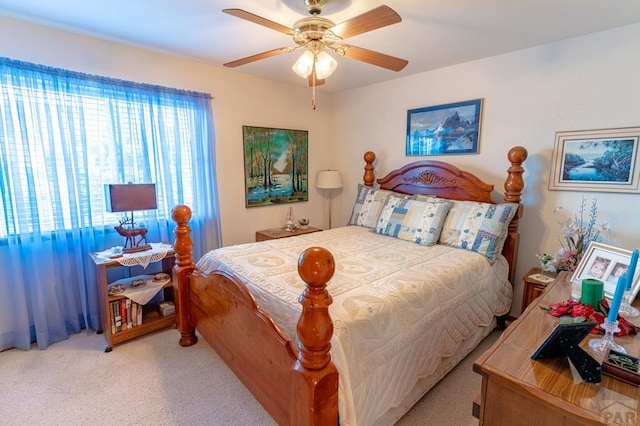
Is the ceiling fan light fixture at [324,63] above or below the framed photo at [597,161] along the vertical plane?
above

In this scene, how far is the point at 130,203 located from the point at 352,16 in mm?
2143

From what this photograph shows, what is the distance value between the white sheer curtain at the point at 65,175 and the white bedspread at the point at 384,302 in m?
1.08

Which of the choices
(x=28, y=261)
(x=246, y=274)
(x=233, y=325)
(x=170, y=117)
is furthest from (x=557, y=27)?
(x=28, y=261)

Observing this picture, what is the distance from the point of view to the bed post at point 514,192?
2.53 meters

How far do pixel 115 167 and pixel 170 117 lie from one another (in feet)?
2.19

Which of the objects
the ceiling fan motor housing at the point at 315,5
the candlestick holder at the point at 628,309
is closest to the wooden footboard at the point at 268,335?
the candlestick holder at the point at 628,309

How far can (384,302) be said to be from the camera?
5.13ft

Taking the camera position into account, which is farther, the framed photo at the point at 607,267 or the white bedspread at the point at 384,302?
the framed photo at the point at 607,267

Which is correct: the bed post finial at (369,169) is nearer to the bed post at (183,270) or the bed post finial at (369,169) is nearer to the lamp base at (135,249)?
the bed post at (183,270)

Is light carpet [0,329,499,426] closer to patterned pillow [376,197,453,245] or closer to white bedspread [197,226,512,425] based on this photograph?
white bedspread [197,226,512,425]

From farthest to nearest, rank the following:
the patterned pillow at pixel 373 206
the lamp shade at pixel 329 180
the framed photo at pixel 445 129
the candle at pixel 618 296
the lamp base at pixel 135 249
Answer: the lamp shade at pixel 329 180, the patterned pillow at pixel 373 206, the framed photo at pixel 445 129, the lamp base at pixel 135 249, the candle at pixel 618 296

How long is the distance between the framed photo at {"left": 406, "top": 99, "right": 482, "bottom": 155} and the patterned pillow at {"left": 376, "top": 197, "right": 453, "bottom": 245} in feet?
2.24

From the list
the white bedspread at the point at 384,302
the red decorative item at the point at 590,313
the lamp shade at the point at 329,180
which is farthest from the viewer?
the lamp shade at the point at 329,180

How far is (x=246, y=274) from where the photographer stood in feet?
6.33
